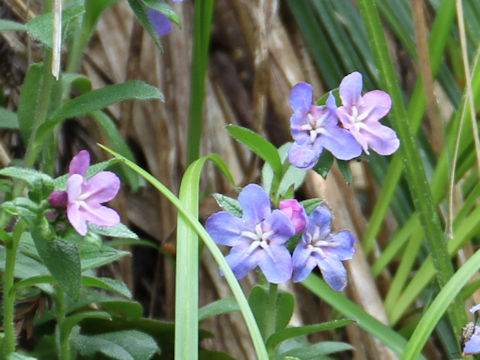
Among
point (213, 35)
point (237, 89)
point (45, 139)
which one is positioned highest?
point (213, 35)

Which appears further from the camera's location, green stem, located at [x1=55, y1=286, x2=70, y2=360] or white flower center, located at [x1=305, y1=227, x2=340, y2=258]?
green stem, located at [x1=55, y1=286, x2=70, y2=360]

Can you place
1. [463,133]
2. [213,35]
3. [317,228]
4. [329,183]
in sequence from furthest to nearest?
[213,35]
[329,183]
[463,133]
[317,228]

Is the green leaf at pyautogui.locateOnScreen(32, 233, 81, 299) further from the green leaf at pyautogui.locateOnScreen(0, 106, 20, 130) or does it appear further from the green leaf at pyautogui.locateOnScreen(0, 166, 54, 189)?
the green leaf at pyautogui.locateOnScreen(0, 106, 20, 130)

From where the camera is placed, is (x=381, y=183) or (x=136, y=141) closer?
(x=381, y=183)

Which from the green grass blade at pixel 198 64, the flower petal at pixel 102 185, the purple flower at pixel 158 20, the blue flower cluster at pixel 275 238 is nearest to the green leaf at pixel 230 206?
the blue flower cluster at pixel 275 238

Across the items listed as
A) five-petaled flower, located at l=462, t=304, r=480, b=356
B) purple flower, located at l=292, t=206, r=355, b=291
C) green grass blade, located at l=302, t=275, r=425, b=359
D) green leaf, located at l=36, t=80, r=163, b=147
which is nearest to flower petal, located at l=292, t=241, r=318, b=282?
purple flower, located at l=292, t=206, r=355, b=291

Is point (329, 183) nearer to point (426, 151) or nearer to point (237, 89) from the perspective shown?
point (426, 151)

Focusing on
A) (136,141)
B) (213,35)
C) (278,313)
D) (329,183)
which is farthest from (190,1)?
(278,313)
